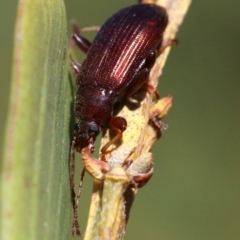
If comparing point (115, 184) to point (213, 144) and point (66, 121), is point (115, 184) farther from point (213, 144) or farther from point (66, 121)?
point (213, 144)

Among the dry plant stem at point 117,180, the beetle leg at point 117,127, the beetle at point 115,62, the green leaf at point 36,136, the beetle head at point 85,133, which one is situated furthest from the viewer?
the beetle at point 115,62

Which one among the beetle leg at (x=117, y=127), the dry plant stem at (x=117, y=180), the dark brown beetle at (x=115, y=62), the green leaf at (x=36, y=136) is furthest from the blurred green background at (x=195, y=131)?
the green leaf at (x=36, y=136)

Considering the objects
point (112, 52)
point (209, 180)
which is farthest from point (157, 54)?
point (209, 180)

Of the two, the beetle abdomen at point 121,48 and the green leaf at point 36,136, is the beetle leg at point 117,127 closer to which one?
the green leaf at point 36,136

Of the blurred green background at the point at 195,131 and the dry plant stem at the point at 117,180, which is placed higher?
the dry plant stem at the point at 117,180

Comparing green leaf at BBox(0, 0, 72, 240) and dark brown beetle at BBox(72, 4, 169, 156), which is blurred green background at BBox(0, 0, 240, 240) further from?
green leaf at BBox(0, 0, 72, 240)

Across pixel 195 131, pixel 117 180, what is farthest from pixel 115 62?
pixel 195 131
